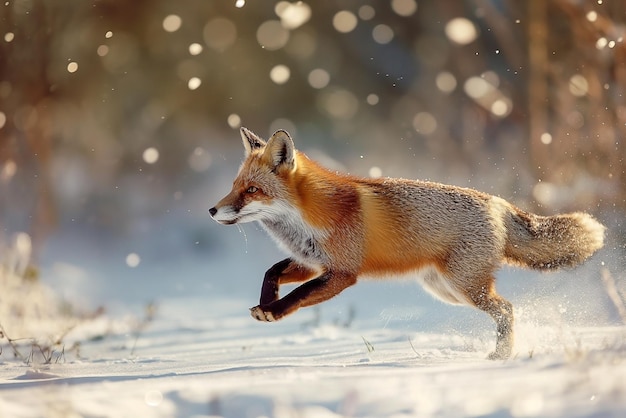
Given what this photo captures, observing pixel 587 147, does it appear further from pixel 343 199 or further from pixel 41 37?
pixel 41 37

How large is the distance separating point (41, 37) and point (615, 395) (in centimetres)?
468

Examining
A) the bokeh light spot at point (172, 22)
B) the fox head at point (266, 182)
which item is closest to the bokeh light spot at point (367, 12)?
the bokeh light spot at point (172, 22)

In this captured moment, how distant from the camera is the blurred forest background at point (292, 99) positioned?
17.1 ft

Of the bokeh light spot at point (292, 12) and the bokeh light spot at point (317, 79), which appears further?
the bokeh light spot at point (317, 79)

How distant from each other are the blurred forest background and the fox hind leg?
2.10 metres

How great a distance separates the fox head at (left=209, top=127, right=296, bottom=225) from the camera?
115 inches

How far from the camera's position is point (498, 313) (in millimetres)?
3119

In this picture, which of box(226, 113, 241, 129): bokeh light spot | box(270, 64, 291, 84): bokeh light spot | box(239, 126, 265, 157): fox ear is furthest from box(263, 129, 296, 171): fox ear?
box(270, 64, 291, 84): bokeh light spot

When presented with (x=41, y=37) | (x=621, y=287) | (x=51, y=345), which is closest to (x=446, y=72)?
(x=621, y=287)

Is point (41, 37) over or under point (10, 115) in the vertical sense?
over

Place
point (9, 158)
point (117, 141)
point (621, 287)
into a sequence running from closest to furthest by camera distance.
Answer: point (621, 287)
point (9, 158)
point (117, 141)

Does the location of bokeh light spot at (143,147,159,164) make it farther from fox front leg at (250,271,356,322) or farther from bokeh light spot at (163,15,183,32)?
fox front leg at (250,271,356,322)

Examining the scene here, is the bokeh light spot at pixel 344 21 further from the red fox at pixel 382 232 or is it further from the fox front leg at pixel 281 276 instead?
the fox front leg at pixel 281 276

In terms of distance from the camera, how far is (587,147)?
5352 millimetres
